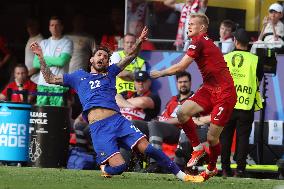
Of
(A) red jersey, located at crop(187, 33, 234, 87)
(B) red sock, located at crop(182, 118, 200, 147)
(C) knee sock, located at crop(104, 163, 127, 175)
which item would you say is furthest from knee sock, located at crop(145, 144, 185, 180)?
(A) red jersey, located at crop(187, 33, 234, 87)

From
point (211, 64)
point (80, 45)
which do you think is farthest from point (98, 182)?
point (80, 45)

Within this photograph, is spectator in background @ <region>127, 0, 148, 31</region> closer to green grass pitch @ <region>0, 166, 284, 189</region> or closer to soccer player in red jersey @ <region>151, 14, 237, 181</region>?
green grass pitch @ <region>0, 166, 284, 189</region>

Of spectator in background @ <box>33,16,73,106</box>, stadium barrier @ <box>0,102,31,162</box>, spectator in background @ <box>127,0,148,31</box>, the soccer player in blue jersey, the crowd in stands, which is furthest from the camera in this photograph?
spectator in background @ <box>127,0,148,31</box>

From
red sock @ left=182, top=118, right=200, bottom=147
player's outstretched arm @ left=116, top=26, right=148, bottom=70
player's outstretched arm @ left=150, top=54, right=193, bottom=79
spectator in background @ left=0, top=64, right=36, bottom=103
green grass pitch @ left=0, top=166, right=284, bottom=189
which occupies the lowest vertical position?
green grass pitch @ left=0, top=166, right=284, bottom=189

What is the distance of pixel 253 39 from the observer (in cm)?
1914

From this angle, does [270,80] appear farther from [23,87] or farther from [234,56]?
[23,87]

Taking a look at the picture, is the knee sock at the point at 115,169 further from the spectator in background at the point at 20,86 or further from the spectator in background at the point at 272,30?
the spectator in background at the point at 20,86

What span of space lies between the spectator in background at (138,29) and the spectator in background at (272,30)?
188cm

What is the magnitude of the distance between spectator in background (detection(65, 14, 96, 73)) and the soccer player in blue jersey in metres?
5.48

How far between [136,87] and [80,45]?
8.11 ft

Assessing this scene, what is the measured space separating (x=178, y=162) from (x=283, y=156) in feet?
5.99

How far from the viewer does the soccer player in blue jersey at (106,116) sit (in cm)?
1436

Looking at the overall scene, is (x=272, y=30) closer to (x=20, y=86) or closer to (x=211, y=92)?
(x=211, y=92)

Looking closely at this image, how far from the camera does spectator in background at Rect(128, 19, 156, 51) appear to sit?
1973cm
